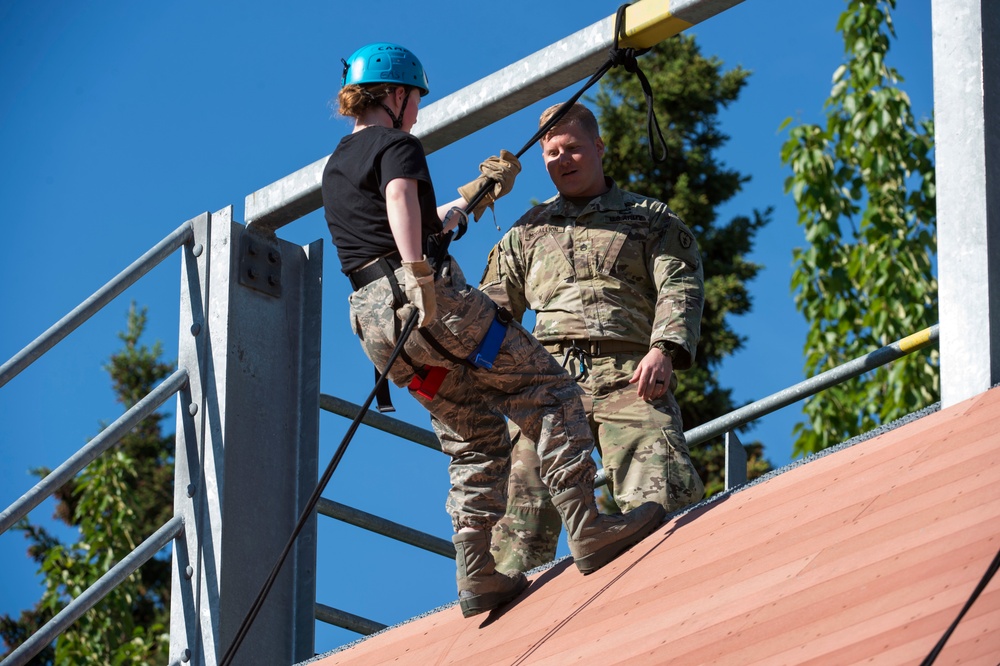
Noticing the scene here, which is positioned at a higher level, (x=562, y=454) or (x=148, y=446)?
(x=148, y=446)

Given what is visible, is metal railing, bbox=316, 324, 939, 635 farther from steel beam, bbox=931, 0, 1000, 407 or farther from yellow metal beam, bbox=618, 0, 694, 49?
yellow metal beam, bbox=618, 0, 694, 49

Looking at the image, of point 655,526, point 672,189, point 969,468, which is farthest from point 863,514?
point 672,189

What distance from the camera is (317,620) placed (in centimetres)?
653

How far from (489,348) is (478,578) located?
2.47 feet

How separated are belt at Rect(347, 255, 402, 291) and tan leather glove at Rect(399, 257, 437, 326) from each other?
15 centimetres

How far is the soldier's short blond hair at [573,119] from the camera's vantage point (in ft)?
21.4

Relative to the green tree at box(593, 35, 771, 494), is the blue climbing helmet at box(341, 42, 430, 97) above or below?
below

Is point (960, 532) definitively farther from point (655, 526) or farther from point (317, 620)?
point (317, 620)

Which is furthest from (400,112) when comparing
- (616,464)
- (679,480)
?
(679,480)

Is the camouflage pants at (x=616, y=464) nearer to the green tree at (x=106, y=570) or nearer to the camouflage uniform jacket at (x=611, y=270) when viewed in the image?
the camouflage uniform jacket at (x=611, y=270)

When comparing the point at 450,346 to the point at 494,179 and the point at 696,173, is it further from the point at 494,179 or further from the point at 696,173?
the point at 696,173

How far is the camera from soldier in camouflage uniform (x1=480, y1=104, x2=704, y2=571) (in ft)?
19.8

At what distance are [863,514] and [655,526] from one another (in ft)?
3.42

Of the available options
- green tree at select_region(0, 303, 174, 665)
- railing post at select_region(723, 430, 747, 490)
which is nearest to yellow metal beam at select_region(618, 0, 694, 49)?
railing post at select_region(723, 430, 747, 490)
